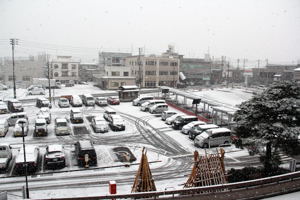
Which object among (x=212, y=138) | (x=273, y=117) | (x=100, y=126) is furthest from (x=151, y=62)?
(x=273, y=117)

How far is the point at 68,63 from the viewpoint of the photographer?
70.6m

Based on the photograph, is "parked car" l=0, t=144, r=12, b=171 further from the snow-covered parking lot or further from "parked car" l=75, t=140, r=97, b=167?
"parked car" l=75, t=140, r=97, b=167

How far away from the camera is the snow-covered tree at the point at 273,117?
13.7 m

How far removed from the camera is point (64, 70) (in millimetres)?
70562

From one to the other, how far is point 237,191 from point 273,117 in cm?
530

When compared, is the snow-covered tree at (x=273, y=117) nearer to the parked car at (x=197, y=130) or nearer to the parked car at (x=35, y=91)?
the parked car at (x=197, y=130)

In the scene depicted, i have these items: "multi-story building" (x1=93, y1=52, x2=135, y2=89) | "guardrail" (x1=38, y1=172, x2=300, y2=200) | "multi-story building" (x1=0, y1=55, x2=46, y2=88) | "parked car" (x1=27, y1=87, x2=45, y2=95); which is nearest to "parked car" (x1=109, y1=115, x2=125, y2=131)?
"guardrail" (x1=38, y1=172, x2=300, y2=200)

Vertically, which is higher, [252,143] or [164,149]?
[252,143]

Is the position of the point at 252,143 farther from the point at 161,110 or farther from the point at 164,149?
the point at 161,110

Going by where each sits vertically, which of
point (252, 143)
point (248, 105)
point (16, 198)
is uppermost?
point (248, 105)

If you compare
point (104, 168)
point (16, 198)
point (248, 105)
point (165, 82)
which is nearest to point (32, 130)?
point (104, 168)

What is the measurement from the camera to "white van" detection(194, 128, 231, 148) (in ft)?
72.2

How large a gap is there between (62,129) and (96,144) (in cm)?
426

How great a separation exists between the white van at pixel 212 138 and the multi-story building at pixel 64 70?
53604 millimetres
